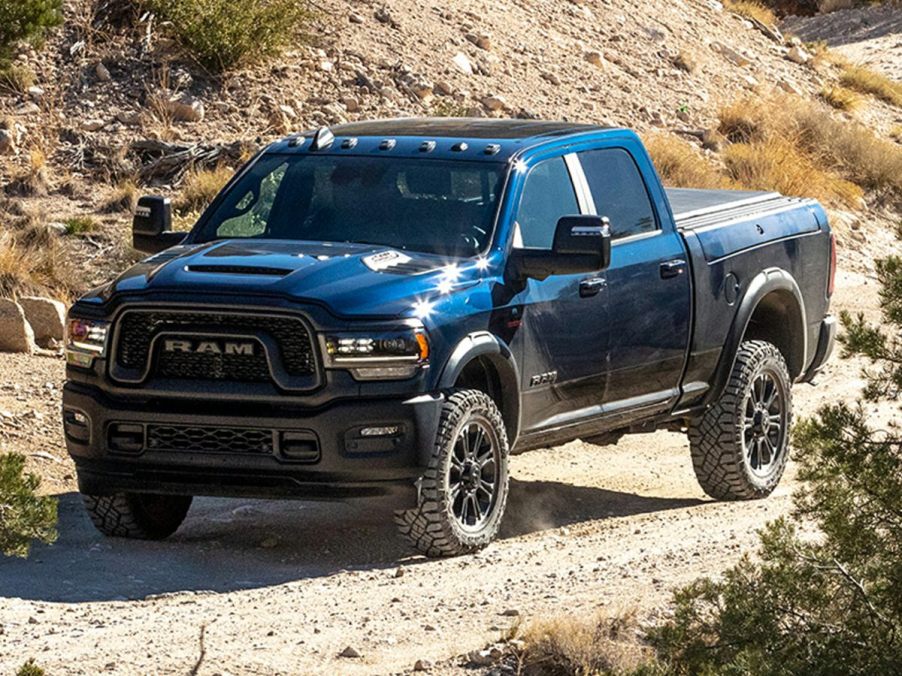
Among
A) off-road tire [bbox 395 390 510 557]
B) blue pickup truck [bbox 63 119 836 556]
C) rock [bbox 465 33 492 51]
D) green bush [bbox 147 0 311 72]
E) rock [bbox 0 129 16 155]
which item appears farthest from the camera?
rock [bbox 465 33 492 51]

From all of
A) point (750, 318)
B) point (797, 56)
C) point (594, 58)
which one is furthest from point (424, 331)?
point (797, 56)

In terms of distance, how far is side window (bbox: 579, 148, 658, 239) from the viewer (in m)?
9.78

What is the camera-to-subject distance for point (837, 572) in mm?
5992

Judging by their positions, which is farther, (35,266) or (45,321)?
(35,266)

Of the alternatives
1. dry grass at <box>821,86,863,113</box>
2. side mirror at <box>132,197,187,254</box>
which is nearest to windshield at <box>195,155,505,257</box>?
side mirror at <box>132,197,187,254</box>

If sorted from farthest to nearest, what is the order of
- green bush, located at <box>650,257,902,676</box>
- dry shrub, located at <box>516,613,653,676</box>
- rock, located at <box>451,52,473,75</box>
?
1. rock, located at <box>451,52,473,75</box>
2. dry shrub, located at <box>516,613,653,676</box>
3. green bush, located at <box>650,257,902,676</box>

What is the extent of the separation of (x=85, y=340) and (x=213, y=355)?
0.67 m

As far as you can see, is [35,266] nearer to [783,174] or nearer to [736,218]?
[736,218]

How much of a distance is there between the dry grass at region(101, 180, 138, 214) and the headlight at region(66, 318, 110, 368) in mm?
8388

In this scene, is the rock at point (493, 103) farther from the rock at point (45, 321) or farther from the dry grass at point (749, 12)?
the dry grass at point (749, 12)

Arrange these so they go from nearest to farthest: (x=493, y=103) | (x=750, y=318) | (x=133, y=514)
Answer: (x=133, y=514)
(x=750, y=318)
(x=493, y=103)

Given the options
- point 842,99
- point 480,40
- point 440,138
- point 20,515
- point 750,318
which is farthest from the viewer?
point 842,99

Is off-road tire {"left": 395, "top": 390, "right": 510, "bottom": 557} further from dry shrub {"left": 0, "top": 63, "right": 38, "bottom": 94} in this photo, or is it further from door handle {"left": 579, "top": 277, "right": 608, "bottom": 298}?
dry shrub {"left": 0, "top": 63, "right": 38, "bottom": 94}

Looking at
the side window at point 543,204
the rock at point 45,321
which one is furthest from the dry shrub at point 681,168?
the side window at point 543,204
